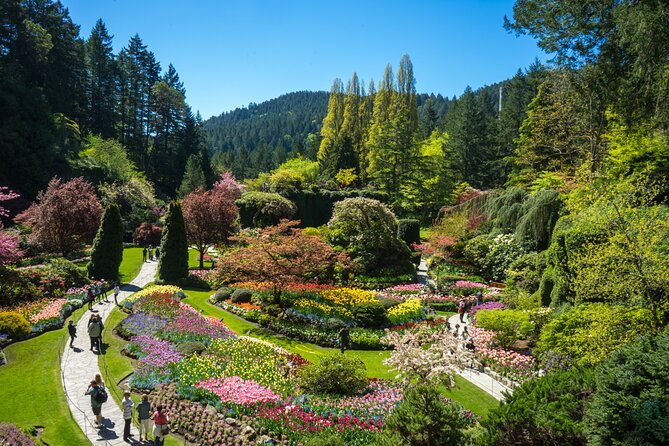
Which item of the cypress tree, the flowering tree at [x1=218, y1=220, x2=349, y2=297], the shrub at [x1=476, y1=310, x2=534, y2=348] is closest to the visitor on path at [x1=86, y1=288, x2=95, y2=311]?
the cypress tree

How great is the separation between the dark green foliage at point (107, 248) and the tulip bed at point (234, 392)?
806 centimetres

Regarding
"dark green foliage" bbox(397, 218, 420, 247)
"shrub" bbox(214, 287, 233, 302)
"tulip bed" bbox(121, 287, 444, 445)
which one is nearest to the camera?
"tulip bed" bbox(121, 287, 444, 445)

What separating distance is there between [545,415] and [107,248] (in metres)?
23.1

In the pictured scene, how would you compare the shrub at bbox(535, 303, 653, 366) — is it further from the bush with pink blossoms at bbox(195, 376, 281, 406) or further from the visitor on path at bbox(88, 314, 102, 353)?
the visitor on path at bbox(88, 314, 102, 353)

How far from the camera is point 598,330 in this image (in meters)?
11.3

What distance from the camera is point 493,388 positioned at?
13.7 m

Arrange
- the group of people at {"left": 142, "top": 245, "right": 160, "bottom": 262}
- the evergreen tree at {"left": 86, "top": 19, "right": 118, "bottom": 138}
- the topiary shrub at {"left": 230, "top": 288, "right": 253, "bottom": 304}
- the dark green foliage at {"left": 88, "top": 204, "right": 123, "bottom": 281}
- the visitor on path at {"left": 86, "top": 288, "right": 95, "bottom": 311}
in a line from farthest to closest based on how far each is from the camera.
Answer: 1. the evergreen tree at {"left": 86, "top": 19, "right": 118, "bottom": 138}
2. the group of people at {"left": 142, "top": 245, "right": 160, "bottom": 262}
3. the dark green foliage at {"left": 88, "top": 204, "right": 123, "bottom": 281}
4. the topiary shrub at {"left": 230, "top": 288, "right": 253, "bottom": 304}
5. the visitor on path at {"left": 86, "top": 288, "right": 95, "bottom": 311}

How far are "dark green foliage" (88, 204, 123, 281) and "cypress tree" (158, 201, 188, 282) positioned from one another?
2.44m

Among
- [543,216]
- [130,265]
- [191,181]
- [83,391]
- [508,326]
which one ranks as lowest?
[83,391]

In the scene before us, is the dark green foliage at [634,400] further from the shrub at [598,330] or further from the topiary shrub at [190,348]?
the topiary shrub at [190,348]

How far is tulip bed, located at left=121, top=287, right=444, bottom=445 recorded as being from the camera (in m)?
10.2

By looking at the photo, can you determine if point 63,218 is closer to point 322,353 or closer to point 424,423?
point 322,353

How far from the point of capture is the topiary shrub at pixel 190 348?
14.2 m

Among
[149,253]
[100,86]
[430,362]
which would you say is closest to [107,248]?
[149,253]
